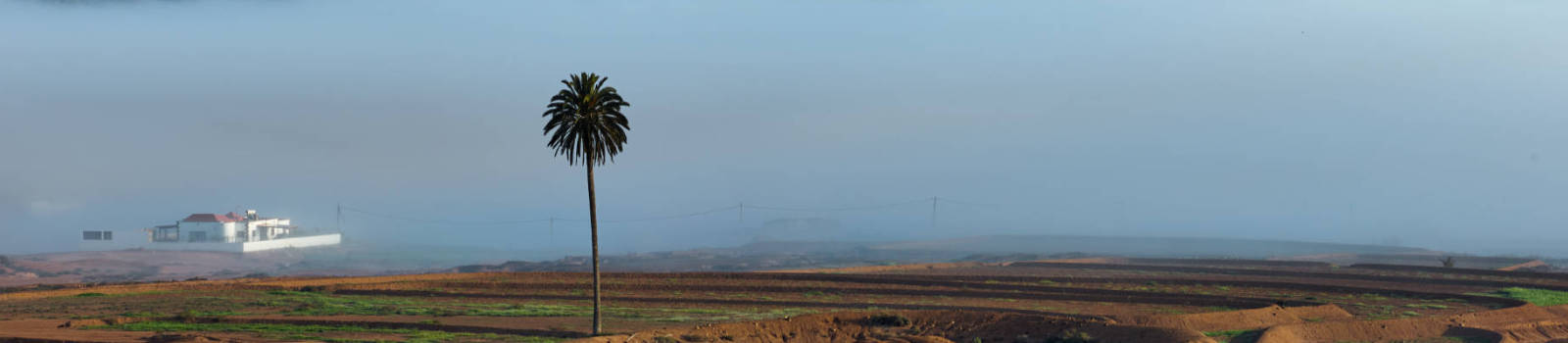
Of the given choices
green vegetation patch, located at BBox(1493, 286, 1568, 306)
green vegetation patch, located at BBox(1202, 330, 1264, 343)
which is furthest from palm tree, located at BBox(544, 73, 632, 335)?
green vegetation patch, located at BBox(1493, 286, 1568, 306)

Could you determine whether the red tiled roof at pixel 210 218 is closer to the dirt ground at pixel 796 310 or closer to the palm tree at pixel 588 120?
the dirt ground at pixel 796 310

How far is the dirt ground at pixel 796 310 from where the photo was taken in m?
32.6

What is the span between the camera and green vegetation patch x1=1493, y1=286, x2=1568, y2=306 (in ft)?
147

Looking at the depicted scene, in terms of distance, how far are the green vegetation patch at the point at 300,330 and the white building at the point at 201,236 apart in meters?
98.2

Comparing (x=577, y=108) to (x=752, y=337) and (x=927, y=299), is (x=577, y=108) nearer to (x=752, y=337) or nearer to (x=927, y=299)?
(x=752, y=337)

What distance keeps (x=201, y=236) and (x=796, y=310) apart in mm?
109027

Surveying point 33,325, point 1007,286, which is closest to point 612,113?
point 33,325

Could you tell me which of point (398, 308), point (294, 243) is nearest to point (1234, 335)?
point (398, 308)

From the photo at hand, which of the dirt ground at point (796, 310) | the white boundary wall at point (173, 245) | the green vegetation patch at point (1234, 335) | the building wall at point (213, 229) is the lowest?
the green vegetation patch at point (1234, 335)

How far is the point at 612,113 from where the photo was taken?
28.1 metres

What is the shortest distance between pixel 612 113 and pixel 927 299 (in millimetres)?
23159

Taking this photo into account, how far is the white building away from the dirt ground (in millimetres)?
70982

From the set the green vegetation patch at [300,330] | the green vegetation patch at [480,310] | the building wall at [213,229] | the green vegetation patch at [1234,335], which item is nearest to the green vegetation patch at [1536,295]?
the green vegetation patch at [1234,335]

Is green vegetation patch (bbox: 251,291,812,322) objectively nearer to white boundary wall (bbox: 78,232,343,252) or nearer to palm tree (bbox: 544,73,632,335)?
palm tree (bbox: 544,73,632,335)
